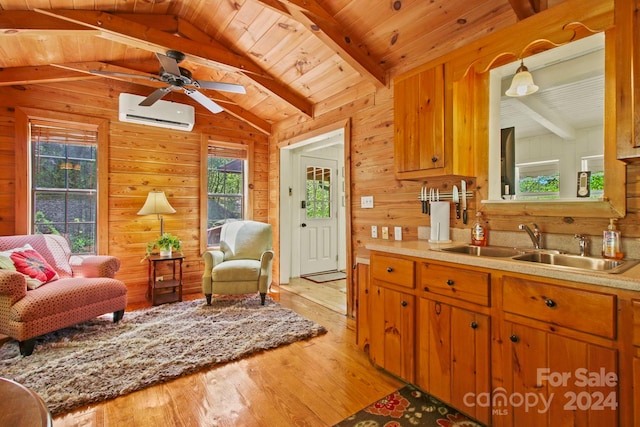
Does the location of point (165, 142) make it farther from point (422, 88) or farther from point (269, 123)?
point (422, 88)

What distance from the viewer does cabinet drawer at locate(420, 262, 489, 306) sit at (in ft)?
5.16

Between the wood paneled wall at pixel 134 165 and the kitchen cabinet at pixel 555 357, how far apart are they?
12.8ft

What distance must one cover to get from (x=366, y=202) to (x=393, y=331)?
142 cm

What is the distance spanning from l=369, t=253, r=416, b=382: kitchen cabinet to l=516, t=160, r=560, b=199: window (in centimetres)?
89

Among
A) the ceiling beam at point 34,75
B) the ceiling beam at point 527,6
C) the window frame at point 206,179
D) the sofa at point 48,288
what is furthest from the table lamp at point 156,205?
the ceiling beam at point 527,6

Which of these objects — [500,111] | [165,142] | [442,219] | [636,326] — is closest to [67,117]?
[165,142]

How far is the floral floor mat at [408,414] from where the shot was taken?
65.4 inches

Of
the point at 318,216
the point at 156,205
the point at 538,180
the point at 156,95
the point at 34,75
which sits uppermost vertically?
the point at 34,75

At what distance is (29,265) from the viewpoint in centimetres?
266

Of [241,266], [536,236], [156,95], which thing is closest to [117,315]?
[241,266]

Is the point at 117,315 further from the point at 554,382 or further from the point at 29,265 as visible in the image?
the point at 554,382

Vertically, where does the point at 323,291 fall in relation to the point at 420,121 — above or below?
below

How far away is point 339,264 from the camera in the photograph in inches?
218

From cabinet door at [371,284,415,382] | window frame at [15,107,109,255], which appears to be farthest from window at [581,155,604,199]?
window frame at [15,107,109,255]
